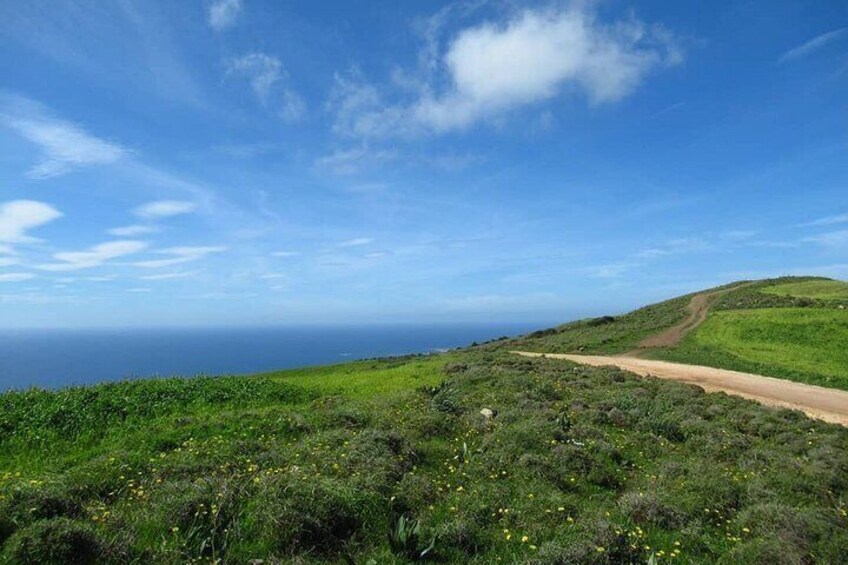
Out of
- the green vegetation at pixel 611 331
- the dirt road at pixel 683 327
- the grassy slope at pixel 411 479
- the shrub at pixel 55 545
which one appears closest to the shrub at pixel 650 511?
the grassy slope at pixel 411 479

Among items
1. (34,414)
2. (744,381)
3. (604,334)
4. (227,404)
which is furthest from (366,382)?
(604,334)

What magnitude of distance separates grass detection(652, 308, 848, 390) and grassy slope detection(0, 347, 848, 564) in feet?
55.3

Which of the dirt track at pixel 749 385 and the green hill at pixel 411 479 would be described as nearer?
the green hill at pixel 411 479

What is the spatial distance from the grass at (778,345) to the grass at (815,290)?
11.5 m

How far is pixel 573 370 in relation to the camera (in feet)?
99.7

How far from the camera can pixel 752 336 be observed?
143 ft

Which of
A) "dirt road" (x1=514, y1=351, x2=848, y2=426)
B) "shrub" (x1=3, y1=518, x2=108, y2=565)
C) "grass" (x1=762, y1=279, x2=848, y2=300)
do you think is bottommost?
"dirt road" (x1=514, y1=351, x2=848, y2=426)

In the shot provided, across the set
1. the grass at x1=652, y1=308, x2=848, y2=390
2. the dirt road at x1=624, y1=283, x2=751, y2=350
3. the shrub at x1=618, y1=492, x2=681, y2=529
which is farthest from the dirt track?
the shrub at x1=618, y1=492, x2=681, y2=529

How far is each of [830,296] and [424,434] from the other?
6169 centimetres

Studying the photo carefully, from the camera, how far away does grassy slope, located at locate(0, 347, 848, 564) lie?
7.80 m

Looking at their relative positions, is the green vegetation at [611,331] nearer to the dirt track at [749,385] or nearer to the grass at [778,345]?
the dirt track at [749,385]

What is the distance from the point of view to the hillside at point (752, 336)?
34.9 meters

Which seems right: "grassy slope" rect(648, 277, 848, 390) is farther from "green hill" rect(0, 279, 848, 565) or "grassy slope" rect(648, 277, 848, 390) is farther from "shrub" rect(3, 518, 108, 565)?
"shrub" rect(3, 518, 108, 565)

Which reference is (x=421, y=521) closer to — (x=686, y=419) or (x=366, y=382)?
(x=686, y=419)
